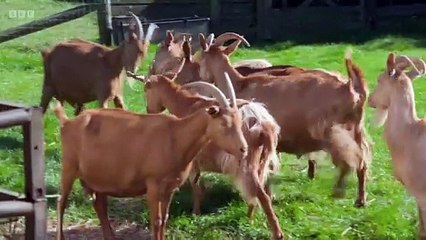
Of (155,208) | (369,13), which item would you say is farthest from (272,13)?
(155,208)

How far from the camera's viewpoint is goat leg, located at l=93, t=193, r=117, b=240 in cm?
645

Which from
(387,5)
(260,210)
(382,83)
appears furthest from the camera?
(387,5)

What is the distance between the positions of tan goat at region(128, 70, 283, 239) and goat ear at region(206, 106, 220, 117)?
249 mm

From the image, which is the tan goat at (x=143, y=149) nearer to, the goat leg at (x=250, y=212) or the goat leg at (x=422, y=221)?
the goat leg at (x=250, y=212)

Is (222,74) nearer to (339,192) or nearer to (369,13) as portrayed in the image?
(339,192)

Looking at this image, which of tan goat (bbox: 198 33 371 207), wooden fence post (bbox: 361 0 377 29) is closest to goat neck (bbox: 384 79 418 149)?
tan goat (bbox: 198 33 371 207)

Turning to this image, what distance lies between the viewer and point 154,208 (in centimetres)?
599

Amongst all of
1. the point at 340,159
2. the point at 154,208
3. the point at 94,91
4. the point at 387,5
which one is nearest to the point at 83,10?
the point at 94,91

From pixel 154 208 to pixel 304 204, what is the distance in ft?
5.53

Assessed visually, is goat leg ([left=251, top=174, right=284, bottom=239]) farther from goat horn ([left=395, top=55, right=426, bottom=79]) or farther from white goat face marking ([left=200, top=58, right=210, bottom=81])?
white goat face marking ([left=200, top=58, right=210, bottom=81])

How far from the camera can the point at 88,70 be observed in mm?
9883

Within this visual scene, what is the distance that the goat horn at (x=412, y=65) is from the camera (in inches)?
252

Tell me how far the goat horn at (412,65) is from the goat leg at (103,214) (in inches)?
82.0

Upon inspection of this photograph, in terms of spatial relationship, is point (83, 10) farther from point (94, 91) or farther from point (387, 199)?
point (387, 199)
